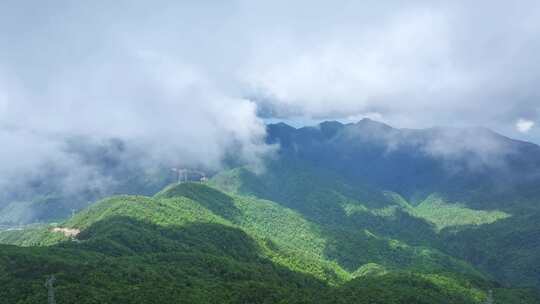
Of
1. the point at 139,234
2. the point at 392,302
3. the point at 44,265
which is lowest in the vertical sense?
the point at 392,302

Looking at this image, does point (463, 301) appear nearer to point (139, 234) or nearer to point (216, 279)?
point (216, 279)

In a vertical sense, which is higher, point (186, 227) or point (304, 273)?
point (186, 227)

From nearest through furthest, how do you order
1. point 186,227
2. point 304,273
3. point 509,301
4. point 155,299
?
1. point 155,299
2. point 509,301
3. point 304,273
4. point 186,227

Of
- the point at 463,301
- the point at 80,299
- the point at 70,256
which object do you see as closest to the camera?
the point at 80,299

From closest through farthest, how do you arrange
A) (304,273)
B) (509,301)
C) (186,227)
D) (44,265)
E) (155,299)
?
(155,299), (44,265), (509,301), (304,273), (186,227)

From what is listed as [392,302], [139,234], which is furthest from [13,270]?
[392,302]

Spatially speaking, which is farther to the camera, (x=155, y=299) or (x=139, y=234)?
(x=139, y=234)

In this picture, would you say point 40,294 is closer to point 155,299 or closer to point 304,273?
point 155,299

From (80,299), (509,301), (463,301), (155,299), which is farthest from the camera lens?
(509,301)

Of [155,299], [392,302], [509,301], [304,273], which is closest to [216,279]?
[155,299]
